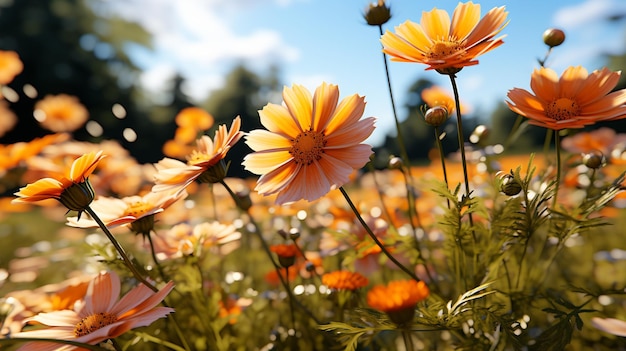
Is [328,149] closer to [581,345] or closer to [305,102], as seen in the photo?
[305,102]

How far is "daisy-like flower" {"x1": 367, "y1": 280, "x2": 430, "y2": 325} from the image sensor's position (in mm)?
739

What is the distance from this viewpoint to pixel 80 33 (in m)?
12.3

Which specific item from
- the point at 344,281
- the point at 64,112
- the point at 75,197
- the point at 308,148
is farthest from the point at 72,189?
the point at 64,112

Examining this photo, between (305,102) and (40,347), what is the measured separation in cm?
46

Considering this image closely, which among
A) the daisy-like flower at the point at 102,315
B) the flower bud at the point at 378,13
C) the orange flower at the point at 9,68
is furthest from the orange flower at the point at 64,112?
the flower bud at the point at 378,13

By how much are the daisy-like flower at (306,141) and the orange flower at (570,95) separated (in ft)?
0.72

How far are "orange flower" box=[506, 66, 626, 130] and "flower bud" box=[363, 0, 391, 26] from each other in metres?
0.26

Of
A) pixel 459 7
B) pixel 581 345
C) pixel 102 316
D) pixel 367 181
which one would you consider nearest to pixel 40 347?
pixel 102 316

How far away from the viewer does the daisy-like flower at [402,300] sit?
0.74 metres

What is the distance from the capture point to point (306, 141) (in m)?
0.67

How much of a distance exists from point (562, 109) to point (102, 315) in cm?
72

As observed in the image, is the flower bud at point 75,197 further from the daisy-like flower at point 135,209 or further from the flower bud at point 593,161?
the flower bud at point 593,161

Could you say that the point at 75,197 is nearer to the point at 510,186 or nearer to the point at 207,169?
the point at 207,169

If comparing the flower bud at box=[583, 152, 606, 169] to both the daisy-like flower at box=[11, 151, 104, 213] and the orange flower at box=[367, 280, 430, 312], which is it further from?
the daisy-like flower at box=[11, 151, 104, 213]
